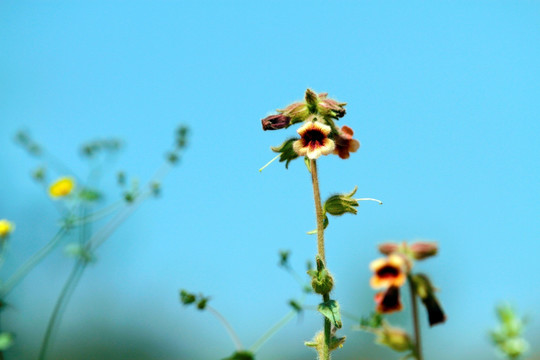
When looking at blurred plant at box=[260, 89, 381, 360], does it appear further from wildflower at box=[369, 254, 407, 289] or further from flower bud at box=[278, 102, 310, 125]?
wildflower at box=[369, 254, 407, 289]

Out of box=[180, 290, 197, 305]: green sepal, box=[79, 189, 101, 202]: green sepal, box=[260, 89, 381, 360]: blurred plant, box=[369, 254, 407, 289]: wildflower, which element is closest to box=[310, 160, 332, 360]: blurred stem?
box=[260, 89, 381, 360]: blurred plant

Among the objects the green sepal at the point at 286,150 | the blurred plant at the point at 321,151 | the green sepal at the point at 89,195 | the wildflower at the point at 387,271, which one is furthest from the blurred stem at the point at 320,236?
the green sepal at the point at 89,195

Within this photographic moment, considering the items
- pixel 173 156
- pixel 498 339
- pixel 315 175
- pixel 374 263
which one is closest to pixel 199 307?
pixel 315 175

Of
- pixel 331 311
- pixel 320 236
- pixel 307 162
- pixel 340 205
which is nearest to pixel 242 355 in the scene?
pixel 331 311

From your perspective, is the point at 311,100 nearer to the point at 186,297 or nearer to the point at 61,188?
the point at 186,297

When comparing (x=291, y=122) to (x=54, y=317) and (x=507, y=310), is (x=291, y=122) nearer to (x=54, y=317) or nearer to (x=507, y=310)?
(x=507, y=310)

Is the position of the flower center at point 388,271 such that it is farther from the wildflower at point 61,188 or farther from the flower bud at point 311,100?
the wildflower at point 61,188
